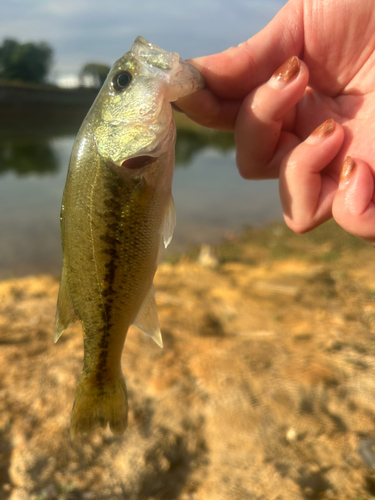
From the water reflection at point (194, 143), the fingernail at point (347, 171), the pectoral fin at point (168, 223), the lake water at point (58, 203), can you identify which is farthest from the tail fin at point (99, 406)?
the water reflection at point (194, 143)

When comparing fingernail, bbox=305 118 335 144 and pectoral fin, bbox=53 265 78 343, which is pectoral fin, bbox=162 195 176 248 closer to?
pectoral fin, bbox=53 265 78 343

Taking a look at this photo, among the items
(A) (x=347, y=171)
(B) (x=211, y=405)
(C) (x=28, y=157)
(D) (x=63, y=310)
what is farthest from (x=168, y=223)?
(C) (x=28, y=157)

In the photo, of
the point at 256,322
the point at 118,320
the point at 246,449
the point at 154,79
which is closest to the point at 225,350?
the point at 256,322

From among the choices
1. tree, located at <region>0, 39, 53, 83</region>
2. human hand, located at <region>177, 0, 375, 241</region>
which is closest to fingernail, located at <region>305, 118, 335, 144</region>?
human hand, located at <region>177, 0, 375, 241</region>

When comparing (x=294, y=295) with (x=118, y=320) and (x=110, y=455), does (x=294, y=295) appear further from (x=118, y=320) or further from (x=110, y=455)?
(x=118, y=320)

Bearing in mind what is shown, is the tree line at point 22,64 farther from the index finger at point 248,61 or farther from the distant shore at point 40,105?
the index finger at point 248,61

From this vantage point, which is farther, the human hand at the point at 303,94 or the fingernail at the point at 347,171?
the human hand at the point at 303,94

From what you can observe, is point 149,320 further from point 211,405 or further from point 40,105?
point 40,105
